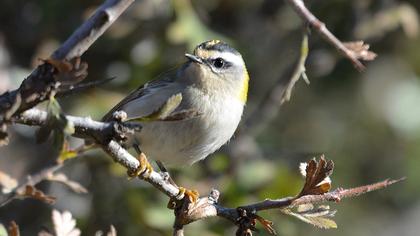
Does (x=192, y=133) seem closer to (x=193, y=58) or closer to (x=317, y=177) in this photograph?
(x=193, y=58)

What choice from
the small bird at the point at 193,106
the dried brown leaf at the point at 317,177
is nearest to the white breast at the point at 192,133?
the small bird at the point at 193,106

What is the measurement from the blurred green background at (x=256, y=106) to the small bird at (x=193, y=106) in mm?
515

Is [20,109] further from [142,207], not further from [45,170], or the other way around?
[142,207]

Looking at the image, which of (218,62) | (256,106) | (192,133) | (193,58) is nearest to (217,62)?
(218,62)

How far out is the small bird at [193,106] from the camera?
10.5 feet

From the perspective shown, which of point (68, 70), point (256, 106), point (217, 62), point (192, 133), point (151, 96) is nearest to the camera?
point (68, 70)

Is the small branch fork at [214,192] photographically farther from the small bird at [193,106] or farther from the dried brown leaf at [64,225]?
the small bird at [193,106]

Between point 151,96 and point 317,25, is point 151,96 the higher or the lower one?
the higher one

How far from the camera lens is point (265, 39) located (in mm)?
5316

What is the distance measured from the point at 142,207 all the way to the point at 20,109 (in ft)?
8.86

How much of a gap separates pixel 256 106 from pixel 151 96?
1938 mm

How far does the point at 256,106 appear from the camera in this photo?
521 centimetres

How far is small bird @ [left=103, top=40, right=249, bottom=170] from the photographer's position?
126 inches

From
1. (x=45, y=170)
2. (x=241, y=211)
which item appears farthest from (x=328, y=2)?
(x=45, y=170)
